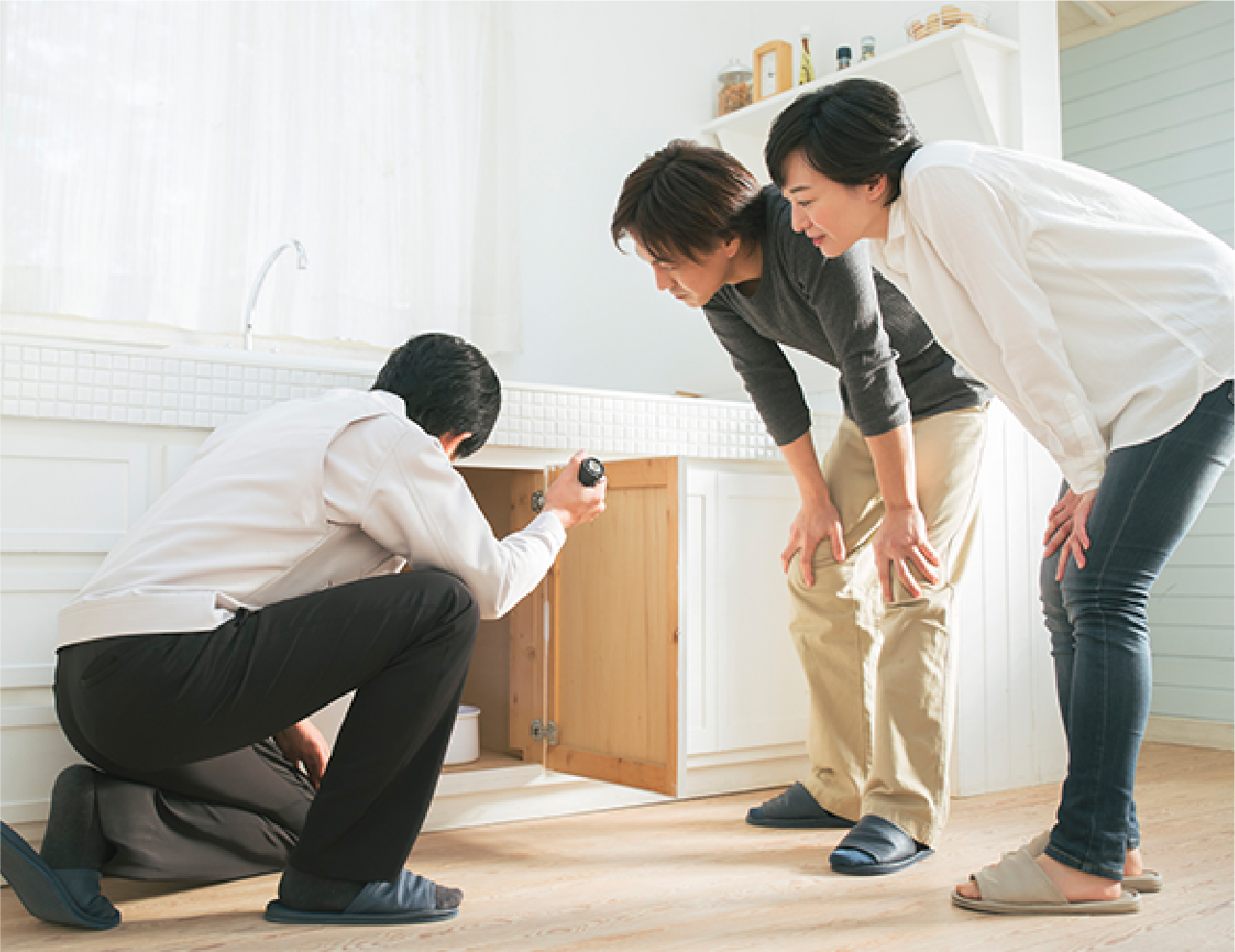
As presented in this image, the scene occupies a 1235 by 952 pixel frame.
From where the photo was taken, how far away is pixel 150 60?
2.63 meters

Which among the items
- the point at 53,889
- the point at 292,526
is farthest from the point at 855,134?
the point at 53,889

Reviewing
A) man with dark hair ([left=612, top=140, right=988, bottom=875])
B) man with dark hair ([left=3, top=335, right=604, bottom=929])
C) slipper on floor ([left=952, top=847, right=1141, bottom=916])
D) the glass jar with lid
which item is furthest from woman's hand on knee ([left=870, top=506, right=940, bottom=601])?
the glass jar with lid

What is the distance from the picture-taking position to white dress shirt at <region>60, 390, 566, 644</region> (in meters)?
1.30

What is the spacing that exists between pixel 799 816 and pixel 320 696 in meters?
1.04

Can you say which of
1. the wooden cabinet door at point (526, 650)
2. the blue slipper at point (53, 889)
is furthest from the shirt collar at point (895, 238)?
the blue slipper at point (53, 889)

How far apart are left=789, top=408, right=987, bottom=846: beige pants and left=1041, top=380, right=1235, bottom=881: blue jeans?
404mm

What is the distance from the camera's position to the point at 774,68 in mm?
3279

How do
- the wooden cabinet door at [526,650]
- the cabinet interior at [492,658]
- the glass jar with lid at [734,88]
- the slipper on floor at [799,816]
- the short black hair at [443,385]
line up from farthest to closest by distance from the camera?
the glass jar with lid at [734,88], the cabinet interior at [492,658], the wooden cabinet door at [526,650], the slipper on floor at [799,816], the short black hair at [443,385]

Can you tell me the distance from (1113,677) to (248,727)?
Answer: 107 centimetres

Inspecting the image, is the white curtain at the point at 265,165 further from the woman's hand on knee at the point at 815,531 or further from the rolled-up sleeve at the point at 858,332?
the rolled-up sleeve at the point at 858,332

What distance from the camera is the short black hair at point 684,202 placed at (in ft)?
5.41

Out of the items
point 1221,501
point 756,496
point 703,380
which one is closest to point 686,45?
point 703,380

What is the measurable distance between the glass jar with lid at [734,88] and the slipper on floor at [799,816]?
7.55ft

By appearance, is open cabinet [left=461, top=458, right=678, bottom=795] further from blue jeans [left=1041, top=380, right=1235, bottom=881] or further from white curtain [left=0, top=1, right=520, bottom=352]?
white curtain [left=0, top=1, right=520, bottom=352]
